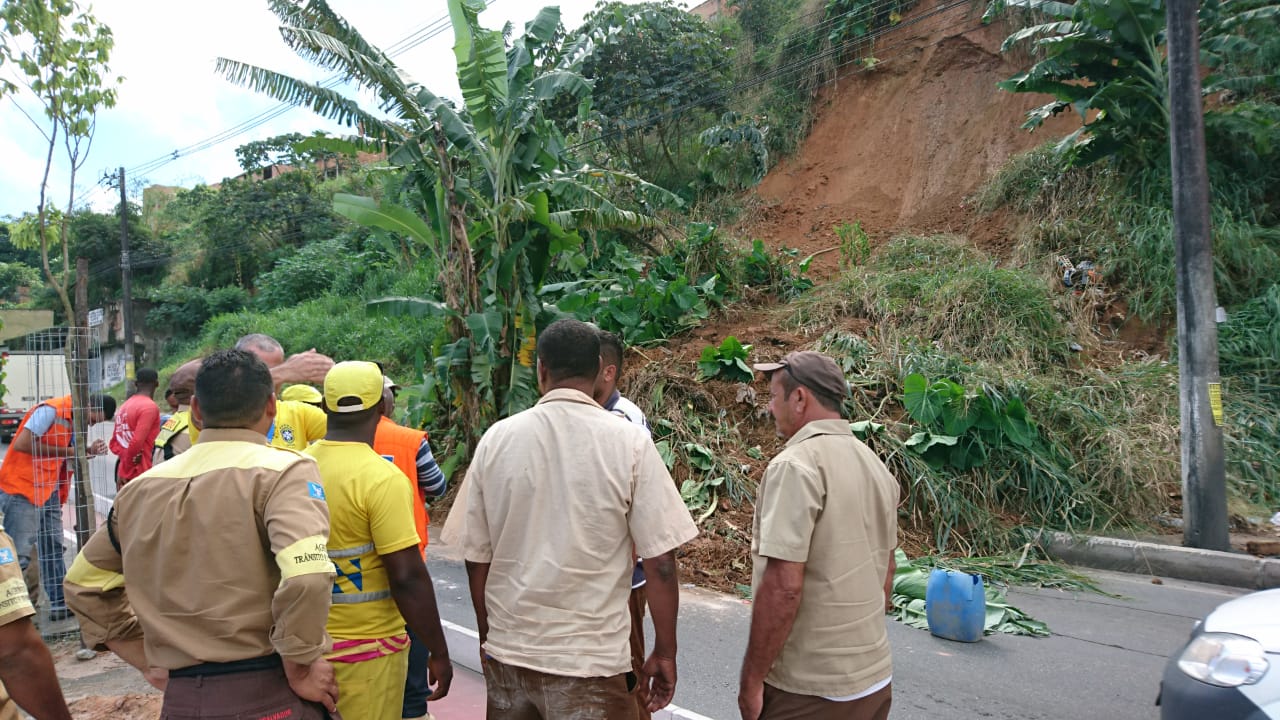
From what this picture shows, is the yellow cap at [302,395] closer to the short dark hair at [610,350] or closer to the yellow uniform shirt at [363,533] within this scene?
the yellow uniform shirt at [363,533]

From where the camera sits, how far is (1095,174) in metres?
13.1

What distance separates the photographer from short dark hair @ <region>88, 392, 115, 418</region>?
20.0 feet

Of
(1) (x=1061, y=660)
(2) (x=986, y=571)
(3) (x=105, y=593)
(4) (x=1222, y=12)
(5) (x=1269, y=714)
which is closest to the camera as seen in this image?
(3) (x=105, y=593)

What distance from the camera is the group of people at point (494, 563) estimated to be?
228 centimetres

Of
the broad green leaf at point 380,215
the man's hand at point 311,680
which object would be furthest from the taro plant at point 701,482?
the man's hand at point 311,680

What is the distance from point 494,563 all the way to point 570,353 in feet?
2.39

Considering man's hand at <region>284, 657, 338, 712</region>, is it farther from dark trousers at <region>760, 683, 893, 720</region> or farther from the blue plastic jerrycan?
the blue plastic jerrycan

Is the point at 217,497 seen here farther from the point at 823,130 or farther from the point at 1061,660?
the point at 823,130

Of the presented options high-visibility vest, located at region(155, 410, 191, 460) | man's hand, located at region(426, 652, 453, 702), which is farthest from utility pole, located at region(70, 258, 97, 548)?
man's hand, located at region(426, 652, 453, 702)

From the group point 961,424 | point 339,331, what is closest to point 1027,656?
point 961,424

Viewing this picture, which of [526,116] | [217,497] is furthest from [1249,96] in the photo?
[217,497]

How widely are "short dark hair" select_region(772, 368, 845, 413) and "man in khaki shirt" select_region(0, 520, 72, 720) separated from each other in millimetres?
2337

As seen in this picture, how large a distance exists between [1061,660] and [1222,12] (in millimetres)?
10872

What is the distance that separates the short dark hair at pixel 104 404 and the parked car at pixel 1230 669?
6.65 m
